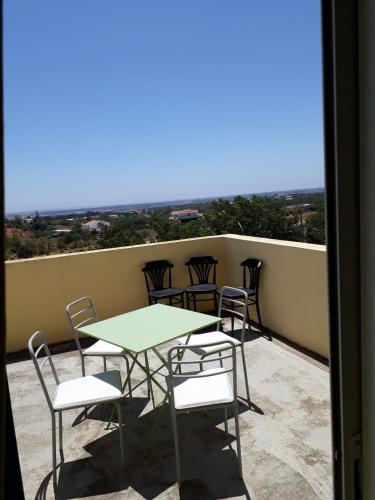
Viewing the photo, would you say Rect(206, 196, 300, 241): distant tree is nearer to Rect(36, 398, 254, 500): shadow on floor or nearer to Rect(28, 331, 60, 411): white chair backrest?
Rect(36, 398, 254, 500): shadow on floor

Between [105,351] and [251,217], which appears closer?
[105,351]

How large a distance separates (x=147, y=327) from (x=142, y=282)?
7.44ft

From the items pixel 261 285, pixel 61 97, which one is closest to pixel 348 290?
pixel 261 285

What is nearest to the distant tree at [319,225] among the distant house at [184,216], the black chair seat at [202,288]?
the black chair seat at [202,288]

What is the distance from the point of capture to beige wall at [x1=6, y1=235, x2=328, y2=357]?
376 centimetres

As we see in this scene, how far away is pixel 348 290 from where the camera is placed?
660 millimetres

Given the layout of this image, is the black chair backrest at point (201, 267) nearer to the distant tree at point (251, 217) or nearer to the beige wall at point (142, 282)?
the beige wall at point (142, 282)

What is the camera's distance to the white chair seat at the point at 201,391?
2.09m

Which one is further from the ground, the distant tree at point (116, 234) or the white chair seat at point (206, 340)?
the distant tree at point (116, 234)

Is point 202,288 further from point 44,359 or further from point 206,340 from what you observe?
point 44,359

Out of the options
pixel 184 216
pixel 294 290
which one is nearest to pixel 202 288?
pixel 294 290

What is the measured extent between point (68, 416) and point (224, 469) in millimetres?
1313

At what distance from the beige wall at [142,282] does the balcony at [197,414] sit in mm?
12

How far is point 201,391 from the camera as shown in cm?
220
